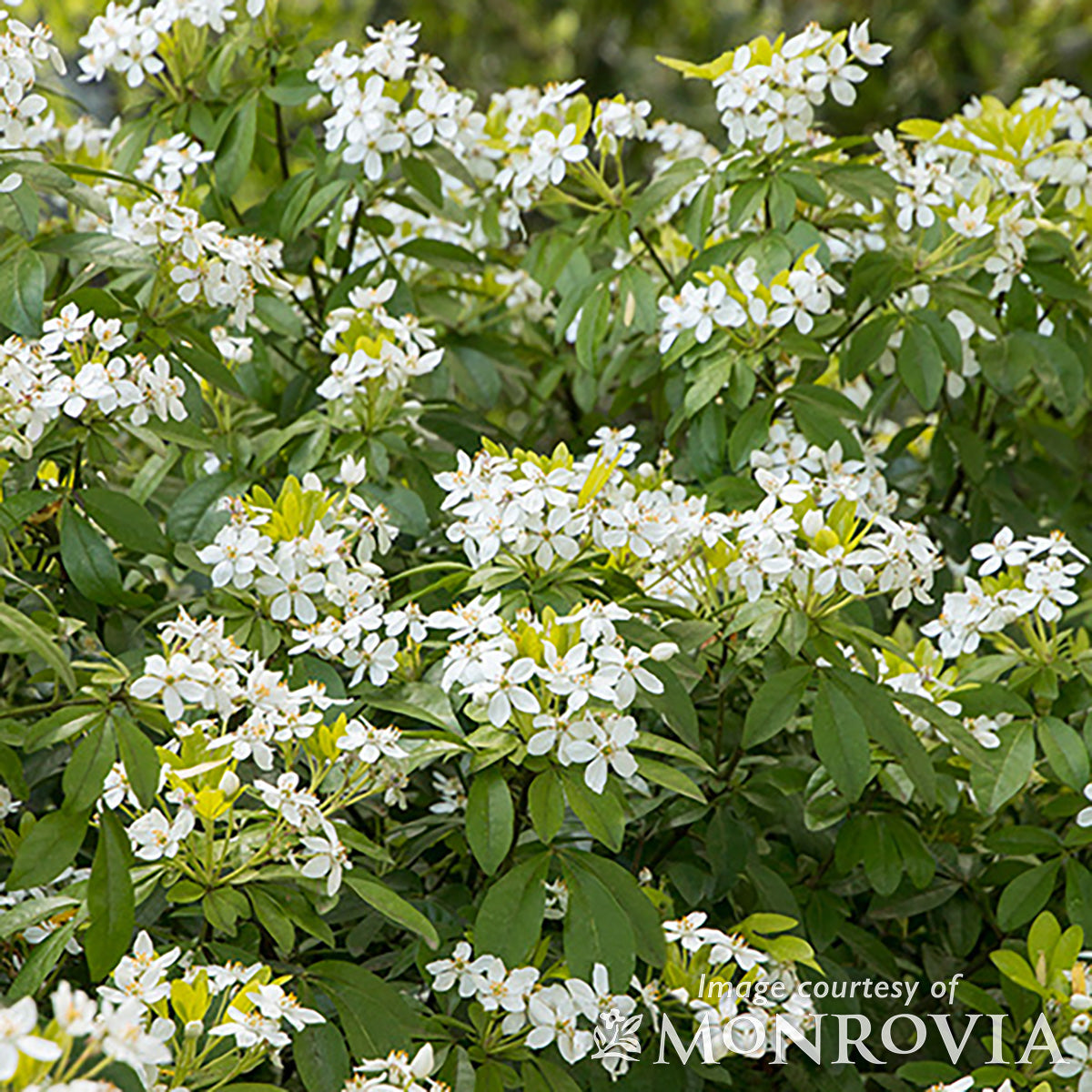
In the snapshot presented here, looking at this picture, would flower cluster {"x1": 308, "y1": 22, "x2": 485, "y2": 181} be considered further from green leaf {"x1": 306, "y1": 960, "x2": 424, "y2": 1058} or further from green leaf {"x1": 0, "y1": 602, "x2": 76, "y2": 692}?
green leaf {"x1": 306, "y1": 960, "x2": 424, "y2": 1058}

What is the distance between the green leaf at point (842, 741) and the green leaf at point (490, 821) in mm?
349

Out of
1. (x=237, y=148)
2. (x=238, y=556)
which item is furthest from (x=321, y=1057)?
(x=237, y=148)

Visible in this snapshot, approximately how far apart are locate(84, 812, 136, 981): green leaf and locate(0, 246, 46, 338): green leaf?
65 centimetres

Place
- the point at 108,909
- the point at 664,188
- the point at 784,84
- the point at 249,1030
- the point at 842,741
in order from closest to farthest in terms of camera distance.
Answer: the point at 249,1030, the point at 108,909, the point at 842,741, the point at 784,84, the point at 664,188

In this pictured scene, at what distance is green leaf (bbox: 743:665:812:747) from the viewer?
4.87 ft

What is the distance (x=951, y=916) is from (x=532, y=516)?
81 cm

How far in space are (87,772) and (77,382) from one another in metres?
0.44

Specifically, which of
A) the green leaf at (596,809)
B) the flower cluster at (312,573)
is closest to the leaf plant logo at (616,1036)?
the green leaf at (596,809)

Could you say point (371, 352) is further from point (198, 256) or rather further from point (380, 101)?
point (380, 101)

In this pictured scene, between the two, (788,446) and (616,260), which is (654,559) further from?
(616,260)

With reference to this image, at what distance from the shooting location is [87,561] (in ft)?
5.19

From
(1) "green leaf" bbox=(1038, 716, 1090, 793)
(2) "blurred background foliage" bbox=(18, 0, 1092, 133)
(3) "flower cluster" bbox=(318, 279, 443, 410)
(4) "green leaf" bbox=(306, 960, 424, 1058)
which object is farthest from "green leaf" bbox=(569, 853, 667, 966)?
(2) "blurred background foliage" bbox=(18, 0, 1092, 133)

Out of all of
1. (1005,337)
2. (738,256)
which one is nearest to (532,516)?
(738,256)

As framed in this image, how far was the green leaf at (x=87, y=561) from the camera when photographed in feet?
5.16
